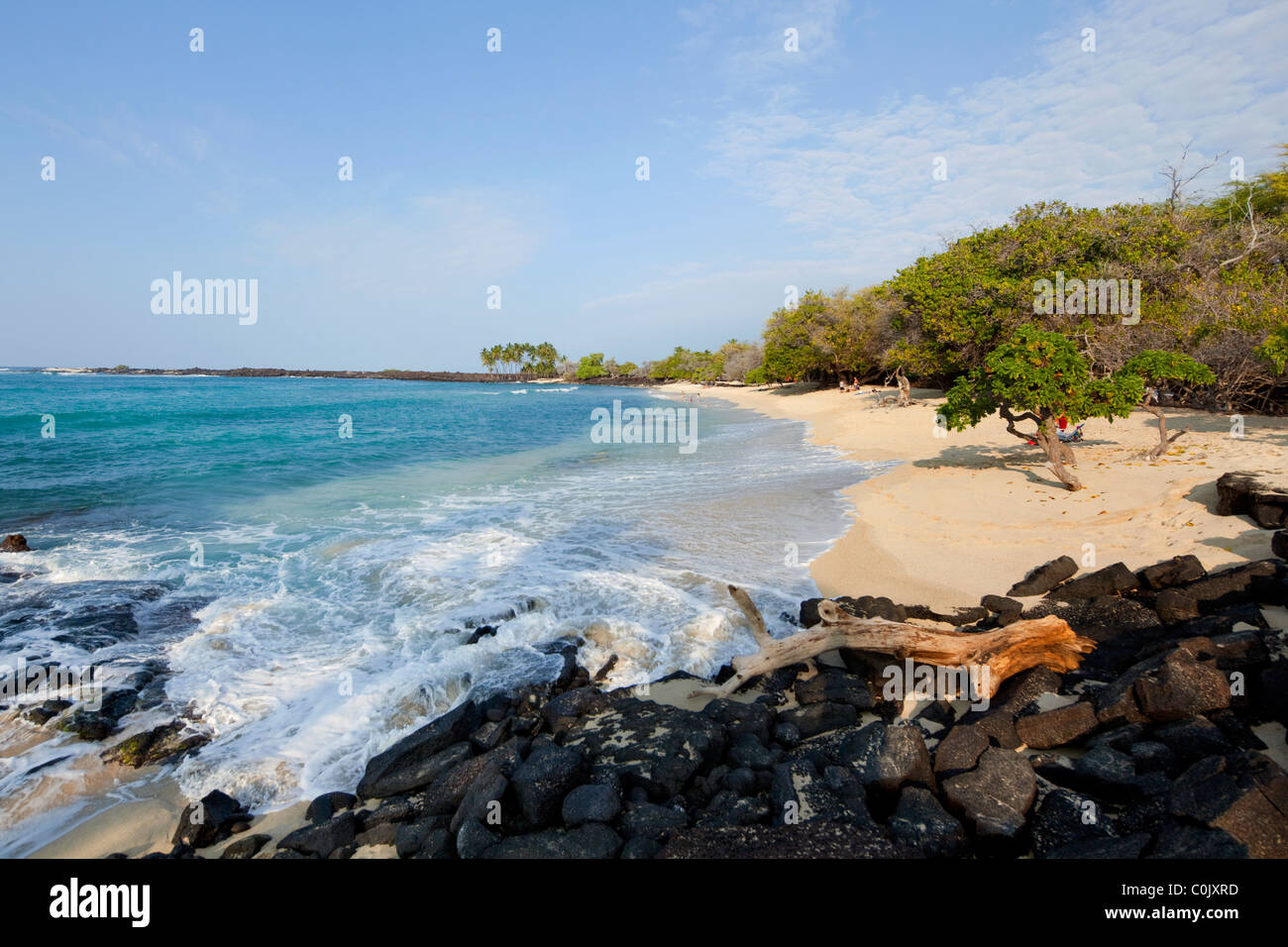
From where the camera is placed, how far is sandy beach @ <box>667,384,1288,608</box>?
901 cm

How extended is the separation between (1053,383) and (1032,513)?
3284mm

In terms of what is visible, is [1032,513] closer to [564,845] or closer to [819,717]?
[819,717]

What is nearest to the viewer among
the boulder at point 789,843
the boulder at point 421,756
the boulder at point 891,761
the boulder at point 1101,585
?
the boulder at point 789,843

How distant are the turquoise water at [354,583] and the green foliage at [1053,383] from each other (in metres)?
4.82

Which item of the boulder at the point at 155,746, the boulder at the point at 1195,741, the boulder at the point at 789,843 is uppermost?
the boulder at the point at 1195,741

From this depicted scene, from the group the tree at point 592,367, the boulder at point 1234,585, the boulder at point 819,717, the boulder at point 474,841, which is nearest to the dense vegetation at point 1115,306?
the boulder at point 1234,585

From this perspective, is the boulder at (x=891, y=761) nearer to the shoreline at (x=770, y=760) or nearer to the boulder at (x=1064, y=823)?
the shoreline at (x=770, y=760)

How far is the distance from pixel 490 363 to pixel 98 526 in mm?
166911

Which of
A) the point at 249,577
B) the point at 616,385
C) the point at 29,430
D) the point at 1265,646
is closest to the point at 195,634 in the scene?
the point at 249,577

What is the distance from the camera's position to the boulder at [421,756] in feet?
17.7

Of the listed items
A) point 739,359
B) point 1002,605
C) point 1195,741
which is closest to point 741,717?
point 1195,741

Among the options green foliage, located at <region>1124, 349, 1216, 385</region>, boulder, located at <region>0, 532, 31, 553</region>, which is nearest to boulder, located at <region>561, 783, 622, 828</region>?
boulder, located at <region>0, 532, 31, 553</region>

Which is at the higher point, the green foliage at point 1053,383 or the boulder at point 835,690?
the green foliage at point 1053,383
